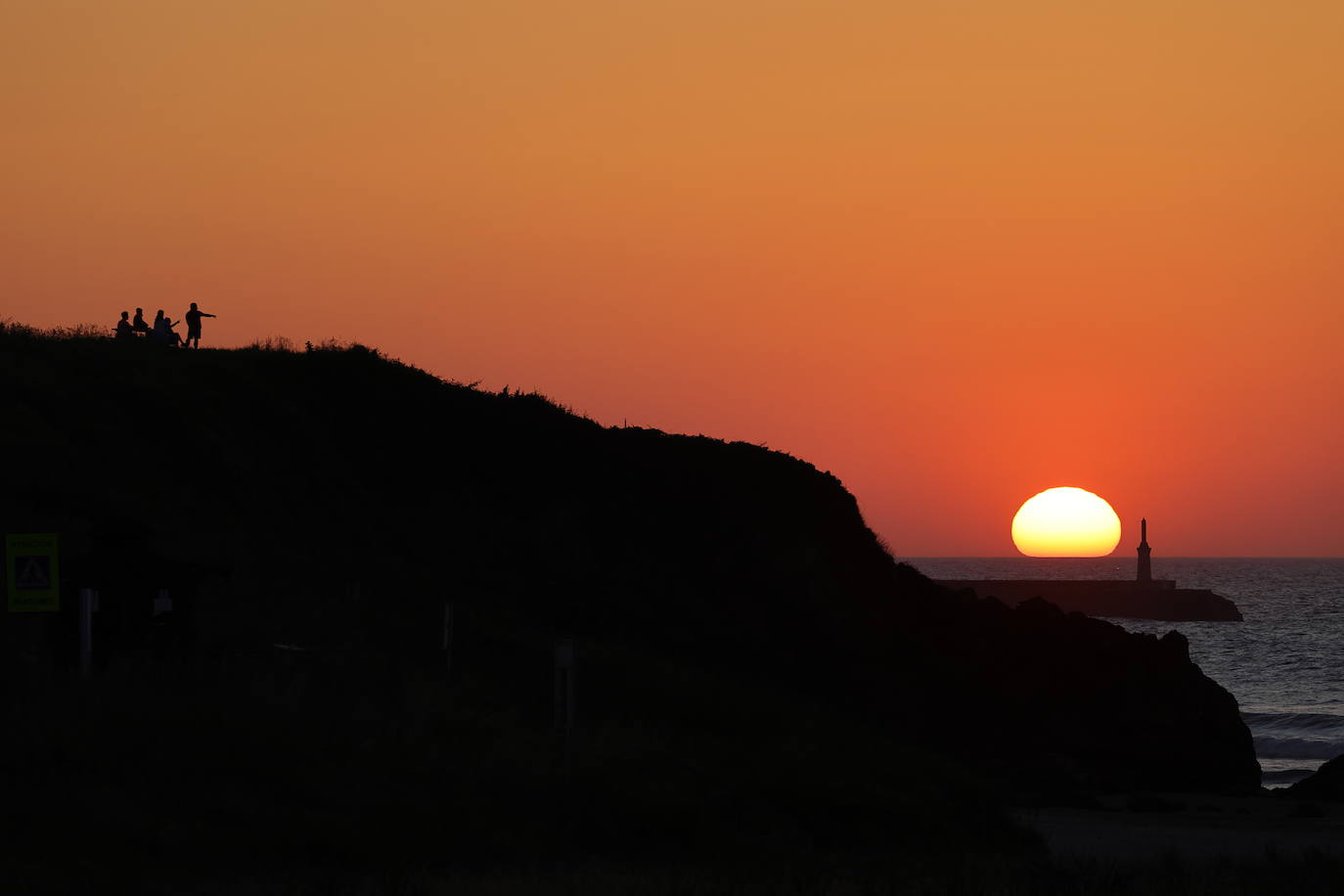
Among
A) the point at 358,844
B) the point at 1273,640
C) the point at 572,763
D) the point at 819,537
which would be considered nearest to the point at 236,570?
the point at 572,763

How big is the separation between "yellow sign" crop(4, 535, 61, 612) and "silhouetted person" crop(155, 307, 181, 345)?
23505mm

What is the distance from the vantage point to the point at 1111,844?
24.2 metres

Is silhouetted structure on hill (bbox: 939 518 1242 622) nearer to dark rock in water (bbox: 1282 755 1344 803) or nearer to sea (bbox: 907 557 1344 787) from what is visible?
sea (bbox: 907 557 1344 787)

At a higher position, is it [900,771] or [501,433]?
[501,433]

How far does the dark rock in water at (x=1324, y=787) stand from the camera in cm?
4047

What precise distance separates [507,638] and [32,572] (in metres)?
11.5

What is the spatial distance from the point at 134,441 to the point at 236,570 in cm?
629

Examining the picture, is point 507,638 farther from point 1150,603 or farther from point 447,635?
point 1150,603

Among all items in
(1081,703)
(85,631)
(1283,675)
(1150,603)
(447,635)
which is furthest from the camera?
(1150,603)

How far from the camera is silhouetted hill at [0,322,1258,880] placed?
17969 millimetres

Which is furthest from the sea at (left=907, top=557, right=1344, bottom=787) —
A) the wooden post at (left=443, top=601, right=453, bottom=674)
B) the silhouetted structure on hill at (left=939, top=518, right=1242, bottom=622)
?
the wooden post at (left=443, top=601, right=453, bottom=674)

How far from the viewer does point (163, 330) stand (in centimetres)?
4138

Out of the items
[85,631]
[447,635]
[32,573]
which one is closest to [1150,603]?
[447,635]

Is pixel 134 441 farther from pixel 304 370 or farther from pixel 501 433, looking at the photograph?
pixel 501 433
